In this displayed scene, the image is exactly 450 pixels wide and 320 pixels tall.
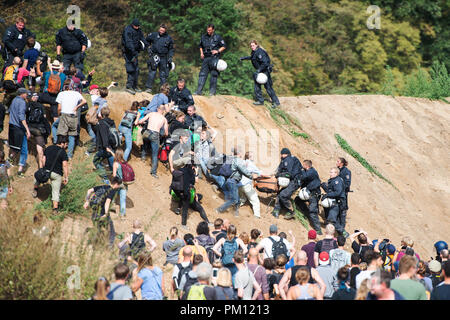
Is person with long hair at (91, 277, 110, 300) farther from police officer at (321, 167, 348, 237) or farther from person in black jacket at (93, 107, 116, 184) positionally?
police officer at (321, 167, 348, 237)

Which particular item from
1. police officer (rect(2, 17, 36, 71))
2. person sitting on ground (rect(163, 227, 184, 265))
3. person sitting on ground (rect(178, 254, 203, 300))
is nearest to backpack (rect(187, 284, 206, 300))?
person sitting on ground (rect(178, 254, 203, 300))

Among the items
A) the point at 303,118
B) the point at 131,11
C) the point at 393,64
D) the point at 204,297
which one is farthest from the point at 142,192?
the point at 393,64

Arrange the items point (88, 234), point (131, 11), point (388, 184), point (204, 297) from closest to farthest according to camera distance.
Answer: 1. point (204, 297)
2. point (88, 234)
3. point (388, 184)
4. point (131, 11)

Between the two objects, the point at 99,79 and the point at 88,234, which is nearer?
the point at 88,234

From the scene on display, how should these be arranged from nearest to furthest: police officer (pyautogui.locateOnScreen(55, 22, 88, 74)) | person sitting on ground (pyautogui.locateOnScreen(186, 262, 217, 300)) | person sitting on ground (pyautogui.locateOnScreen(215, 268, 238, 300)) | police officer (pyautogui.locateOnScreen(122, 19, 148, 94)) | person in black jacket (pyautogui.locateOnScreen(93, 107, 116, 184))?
person sitting on ground (pyautogui.locateOnScreen(186, 262, 217, 300)) → person sitting on ground (pyautogui.locateOnScreen(215, 268, 238, 300)) → person in black jacket (pyautogui.locateOnScreen(93, 107, 116, 184)) → police officer (pyautogui.locateOnScreen(55, 22, 88, 74)) → police officer (pyautogui.locateOnScreen(122, 19, 148, 94))

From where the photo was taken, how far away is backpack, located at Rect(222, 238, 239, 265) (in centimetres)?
1068

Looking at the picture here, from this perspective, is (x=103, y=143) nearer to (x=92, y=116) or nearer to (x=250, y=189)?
(x=92, y=116)

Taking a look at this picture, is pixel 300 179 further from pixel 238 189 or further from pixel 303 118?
pixel 303 118

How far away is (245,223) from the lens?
49.3 feet

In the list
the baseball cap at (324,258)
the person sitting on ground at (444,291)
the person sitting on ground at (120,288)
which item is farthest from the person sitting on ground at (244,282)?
the person sitting on ground at (444,291)

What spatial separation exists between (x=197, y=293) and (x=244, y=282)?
4.56 feet

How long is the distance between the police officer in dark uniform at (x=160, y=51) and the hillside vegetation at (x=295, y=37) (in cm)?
685

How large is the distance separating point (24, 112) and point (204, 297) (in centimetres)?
677

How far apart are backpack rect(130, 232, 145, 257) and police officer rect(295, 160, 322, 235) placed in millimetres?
6053
